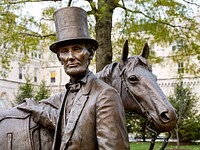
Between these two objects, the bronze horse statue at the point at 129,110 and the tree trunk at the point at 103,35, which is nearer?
the bronze horse statue at the point at 129,110

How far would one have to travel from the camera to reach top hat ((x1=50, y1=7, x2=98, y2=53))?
2.13m

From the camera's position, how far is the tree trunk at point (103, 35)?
8.55 meters

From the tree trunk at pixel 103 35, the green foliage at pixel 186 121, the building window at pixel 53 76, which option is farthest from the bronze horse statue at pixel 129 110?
the building window at pixel 53 76

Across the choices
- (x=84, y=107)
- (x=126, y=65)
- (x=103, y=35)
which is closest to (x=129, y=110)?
(x=126, y=65)

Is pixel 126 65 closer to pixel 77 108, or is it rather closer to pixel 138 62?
pixel 138 62

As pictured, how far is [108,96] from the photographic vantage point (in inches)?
78.5

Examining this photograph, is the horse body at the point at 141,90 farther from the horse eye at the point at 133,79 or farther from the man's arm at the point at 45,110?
the man's arm at the point at 45,110

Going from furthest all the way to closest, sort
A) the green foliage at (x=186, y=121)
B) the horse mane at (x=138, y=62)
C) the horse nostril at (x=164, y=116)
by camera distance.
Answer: the green foliage at (x=186, y=121), the horse mane at (x=138, y=62), the horse nostril at (x=164, y=116)

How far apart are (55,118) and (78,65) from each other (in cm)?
46

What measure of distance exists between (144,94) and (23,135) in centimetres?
91

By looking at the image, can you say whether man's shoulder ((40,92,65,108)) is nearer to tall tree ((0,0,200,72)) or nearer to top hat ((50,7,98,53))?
top hat ((50,7,98,53))

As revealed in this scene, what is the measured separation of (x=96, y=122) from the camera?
197 cm

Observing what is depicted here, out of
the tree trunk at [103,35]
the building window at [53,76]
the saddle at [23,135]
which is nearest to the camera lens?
the saddle at [23,135]

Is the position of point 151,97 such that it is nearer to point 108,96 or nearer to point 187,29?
point 108,96
